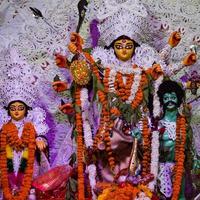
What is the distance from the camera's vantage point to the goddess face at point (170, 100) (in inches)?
159

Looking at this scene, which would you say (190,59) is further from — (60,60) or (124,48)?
(60,60)

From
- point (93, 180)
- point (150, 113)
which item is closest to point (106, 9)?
point (150, 113)

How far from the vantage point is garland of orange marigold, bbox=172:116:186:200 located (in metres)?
3.95

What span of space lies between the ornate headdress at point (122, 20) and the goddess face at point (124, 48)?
37 millimetres

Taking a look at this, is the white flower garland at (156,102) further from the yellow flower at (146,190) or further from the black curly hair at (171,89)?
the yellow flower at (146,190)

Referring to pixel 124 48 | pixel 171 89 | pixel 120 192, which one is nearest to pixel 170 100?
pixel 171 89

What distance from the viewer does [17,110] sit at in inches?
162

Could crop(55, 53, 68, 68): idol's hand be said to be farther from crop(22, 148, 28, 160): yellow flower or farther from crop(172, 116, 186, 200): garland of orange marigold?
crop(172, 116, 186, 200): garland of orange marigold

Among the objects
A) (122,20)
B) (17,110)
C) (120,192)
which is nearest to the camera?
(120,192)

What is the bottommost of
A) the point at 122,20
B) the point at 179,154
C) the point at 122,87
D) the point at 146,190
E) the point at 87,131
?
the point at 146,190

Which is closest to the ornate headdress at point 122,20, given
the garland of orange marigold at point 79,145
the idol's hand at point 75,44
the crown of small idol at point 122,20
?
the crown of small idol at point 122,20

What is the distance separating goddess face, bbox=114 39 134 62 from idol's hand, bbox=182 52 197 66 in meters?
0.33

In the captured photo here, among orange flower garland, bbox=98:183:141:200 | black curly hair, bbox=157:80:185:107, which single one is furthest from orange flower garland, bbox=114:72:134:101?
orange flower garland, bbox=98:183:141:200

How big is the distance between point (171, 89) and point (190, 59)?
22 cm
